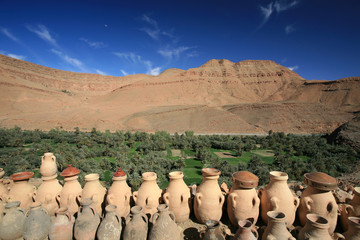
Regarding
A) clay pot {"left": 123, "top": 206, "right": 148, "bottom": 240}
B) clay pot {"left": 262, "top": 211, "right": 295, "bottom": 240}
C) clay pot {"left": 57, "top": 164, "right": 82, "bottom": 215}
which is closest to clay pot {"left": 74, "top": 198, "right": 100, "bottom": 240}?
clay pot {"left": 123, "top": 206, "right": 148, "bottom": 240}

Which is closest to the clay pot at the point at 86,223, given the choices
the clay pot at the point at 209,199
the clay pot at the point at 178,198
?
the clay pot at the point at 178,198

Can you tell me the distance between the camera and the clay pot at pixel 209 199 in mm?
5250

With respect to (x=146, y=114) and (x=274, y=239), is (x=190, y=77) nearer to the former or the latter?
(x=146, y=114)

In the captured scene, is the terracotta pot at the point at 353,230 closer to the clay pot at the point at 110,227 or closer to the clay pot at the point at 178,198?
the clay pot at the point at 178,198

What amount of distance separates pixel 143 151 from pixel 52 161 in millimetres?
13903

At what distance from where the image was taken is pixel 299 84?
78.7 meters

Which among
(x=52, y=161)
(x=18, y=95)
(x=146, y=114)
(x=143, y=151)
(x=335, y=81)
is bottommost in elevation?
(x=143, y=151)

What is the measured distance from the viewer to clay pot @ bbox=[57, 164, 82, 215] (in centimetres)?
552

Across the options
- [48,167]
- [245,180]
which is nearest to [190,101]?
[48,167]

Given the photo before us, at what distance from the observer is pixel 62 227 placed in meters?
4.59

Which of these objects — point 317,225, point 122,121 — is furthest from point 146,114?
point 317,225

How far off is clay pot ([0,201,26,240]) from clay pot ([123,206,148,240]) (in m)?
2.81

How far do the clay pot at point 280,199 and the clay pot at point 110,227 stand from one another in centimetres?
372

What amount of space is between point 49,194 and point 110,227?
255 cm
